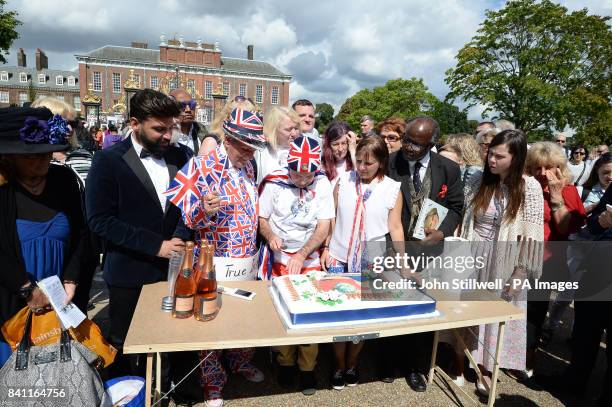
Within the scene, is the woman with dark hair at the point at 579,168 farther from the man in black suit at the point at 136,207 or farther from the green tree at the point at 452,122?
the green tree at the point at 452,122

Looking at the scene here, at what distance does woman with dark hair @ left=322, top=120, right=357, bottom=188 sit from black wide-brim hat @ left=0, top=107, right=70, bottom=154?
207 cm

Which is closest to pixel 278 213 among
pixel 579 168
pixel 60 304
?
pixel 60 304

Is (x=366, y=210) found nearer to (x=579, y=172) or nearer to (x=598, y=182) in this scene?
(x=598, y=182)

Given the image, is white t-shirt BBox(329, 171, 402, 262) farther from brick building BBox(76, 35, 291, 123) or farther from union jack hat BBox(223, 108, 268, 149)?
brick building BBox(76, 35, 291, 123)

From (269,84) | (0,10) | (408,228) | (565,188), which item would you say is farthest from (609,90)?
(269,84)

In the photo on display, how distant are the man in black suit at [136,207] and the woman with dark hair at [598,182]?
3.57 m

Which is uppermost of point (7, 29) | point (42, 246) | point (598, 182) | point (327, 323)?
point (7, 29)

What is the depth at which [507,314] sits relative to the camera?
2.30 metres

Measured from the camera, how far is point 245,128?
227 cm

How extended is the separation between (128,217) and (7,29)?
65.8 feet

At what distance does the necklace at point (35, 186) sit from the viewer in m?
2.05

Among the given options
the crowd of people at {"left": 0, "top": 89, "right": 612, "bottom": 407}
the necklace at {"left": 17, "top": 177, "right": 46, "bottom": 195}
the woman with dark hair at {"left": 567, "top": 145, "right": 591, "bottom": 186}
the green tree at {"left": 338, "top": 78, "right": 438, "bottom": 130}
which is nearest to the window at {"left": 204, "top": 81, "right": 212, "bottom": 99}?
the green tree at {"left": 338, "top": 78, "right": 438, "bottom": 130}

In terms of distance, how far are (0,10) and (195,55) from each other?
44530mm

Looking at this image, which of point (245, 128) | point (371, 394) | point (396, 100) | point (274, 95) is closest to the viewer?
point (245, 128)
